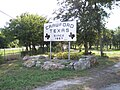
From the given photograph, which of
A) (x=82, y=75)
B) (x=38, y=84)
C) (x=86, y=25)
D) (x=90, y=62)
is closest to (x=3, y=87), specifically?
(x=38, y=84)

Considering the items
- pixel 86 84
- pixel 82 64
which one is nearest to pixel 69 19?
pixel 82 64

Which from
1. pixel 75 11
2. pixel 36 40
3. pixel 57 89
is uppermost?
pixel 75 11

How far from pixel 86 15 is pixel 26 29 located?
675cm

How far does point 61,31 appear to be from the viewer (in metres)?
20.0

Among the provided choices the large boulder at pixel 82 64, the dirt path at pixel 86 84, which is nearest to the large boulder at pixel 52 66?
the large boulder at pixel 82 64

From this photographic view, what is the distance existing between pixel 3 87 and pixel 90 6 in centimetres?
2053

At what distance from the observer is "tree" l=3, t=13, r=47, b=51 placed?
1206 inches

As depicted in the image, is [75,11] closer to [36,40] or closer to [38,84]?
[36,40]

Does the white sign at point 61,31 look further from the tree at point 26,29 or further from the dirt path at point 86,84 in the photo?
the tree at point 26,29

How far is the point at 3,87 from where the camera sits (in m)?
10.5

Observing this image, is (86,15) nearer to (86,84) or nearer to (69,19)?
(69,19)

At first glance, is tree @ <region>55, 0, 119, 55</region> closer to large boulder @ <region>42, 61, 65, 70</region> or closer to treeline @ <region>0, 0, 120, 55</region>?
treeline @ <region>0, 0, 120, 55</region>

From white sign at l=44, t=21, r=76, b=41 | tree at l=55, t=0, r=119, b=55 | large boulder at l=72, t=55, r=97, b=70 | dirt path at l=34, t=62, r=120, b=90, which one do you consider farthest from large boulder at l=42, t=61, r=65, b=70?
tree at l=55, t=0, r=119, b=55

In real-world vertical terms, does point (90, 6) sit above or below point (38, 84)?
above
